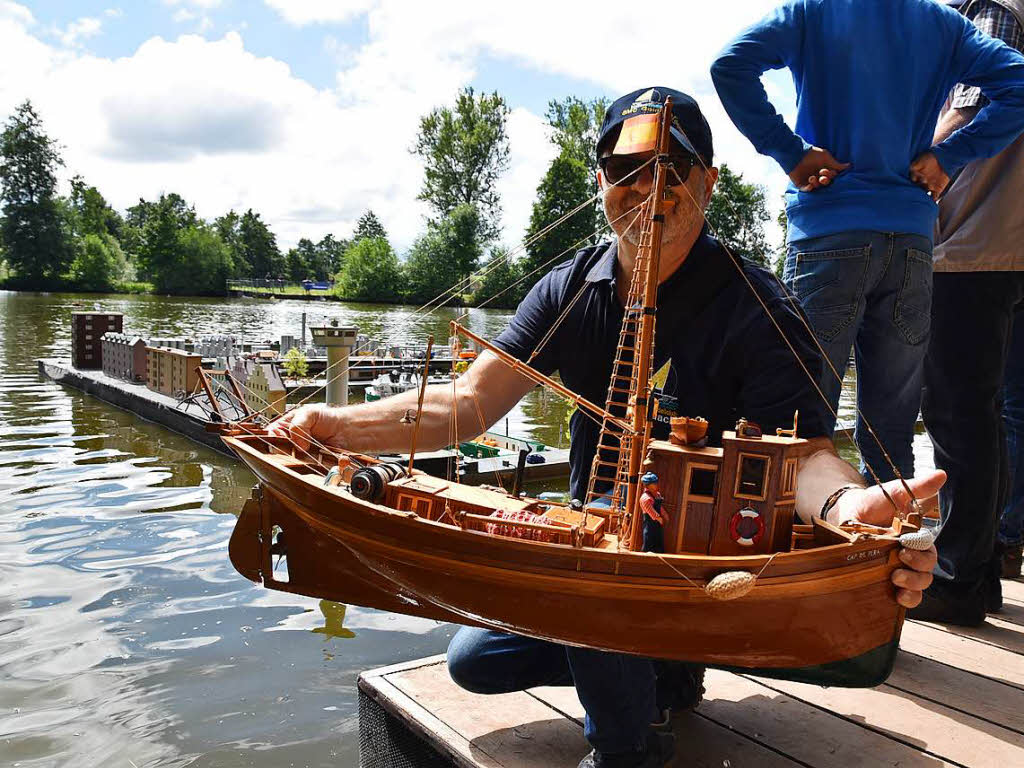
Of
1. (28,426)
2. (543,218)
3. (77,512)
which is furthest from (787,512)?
(543,218)

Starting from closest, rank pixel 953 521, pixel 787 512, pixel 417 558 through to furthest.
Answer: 1. pixel 787 512
2. pixel 417 558
3. pixel 953 521

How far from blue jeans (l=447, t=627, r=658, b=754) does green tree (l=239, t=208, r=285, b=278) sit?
145976 millimetres

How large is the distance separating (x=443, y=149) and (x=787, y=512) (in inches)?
3158

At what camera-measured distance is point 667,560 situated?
1860mm

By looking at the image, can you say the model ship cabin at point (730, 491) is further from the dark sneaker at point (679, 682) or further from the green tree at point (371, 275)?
the green tree at point (371, 275)

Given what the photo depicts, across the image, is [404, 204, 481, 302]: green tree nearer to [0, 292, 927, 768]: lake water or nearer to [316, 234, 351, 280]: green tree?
[0, 292, 927, 768]: lake water

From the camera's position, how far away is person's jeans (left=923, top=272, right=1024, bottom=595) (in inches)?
141

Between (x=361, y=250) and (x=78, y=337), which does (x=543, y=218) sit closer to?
(x=361, y=250)

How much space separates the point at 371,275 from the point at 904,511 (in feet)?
307

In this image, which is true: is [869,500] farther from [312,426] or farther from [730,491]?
[312,426]

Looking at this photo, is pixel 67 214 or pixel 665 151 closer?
pixel 665 151

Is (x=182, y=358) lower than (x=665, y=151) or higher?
lower

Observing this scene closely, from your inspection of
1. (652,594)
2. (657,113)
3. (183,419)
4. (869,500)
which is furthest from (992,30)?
(183,419)

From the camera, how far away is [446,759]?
297 centimetres
